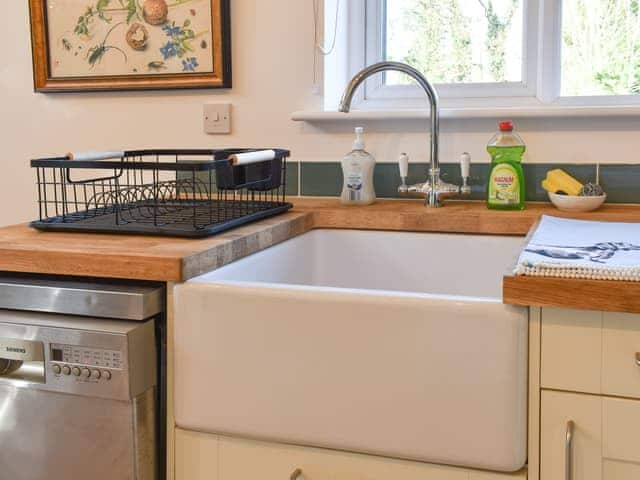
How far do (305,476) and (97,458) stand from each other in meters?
0.32

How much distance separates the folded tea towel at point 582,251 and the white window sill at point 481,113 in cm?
30

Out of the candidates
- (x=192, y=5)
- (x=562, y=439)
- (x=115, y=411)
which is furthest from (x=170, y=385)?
(x=192, y=5)

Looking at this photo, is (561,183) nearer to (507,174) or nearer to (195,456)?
(507,174)

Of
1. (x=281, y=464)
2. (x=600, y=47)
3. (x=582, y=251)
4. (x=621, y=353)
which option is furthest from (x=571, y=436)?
(x=600, y=47)

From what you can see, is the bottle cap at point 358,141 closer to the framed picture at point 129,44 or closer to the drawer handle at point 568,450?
the framed picture at point 129,44

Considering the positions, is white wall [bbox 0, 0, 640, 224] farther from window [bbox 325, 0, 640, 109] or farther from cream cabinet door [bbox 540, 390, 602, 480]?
cream cabinet door [bbox 540, 390, 602, 480]

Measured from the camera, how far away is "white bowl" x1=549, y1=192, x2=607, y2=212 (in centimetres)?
171

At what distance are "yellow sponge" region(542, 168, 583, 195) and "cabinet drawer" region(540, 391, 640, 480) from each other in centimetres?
76

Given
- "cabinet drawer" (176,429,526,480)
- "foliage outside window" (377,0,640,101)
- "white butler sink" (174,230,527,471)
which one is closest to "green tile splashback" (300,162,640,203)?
"foliage outside window" (377,0,640,101)

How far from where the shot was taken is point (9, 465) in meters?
1.27

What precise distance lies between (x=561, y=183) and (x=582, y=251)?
0.57 m

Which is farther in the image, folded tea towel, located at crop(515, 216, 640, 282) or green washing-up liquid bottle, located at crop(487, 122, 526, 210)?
green washing-up liquid bottle, located at crop(487, 122, 526, 210)

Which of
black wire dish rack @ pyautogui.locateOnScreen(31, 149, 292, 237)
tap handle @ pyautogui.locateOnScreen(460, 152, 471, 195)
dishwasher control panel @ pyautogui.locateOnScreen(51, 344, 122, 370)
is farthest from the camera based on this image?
tap handle @ pyautogui.locateOnScreen(460, 152, 471, 195)

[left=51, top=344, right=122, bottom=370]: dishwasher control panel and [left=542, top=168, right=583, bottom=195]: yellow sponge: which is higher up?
[left=542, top=168, right=583, bottom=195]: yellow sponge
